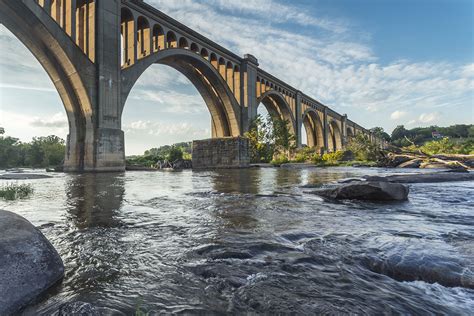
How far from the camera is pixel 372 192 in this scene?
19.1ft

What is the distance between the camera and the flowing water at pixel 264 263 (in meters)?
1.64

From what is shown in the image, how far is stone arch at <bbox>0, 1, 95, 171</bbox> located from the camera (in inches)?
736

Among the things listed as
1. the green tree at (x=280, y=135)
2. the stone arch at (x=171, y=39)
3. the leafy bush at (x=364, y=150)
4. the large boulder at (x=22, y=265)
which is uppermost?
the stone arch at (x=171, y=39)

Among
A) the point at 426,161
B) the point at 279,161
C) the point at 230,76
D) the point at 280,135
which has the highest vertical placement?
the point at 230,76

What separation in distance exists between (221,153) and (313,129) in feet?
167

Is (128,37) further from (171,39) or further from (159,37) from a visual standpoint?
(171,39)

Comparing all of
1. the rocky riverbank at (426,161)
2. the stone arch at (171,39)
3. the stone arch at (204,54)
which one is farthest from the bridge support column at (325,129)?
the stone arch at (171,39)

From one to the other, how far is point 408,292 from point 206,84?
133ft

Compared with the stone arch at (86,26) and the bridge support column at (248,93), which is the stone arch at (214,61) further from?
the stone arch at (86,26)

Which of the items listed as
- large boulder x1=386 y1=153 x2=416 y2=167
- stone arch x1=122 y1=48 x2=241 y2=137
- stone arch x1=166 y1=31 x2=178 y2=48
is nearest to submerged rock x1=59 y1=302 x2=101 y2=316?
large boulder x1=386 y1=153 x2=416 y2=167

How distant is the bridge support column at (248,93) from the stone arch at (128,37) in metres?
19.4

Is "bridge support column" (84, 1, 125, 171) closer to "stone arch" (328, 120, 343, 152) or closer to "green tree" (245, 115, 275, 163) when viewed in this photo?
"green tree" (245, 115, 275, 163)

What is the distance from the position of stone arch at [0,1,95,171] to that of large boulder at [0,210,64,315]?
20380 millimetres

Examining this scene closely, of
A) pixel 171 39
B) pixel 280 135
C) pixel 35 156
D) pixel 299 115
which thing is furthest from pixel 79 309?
pixel 35 156
